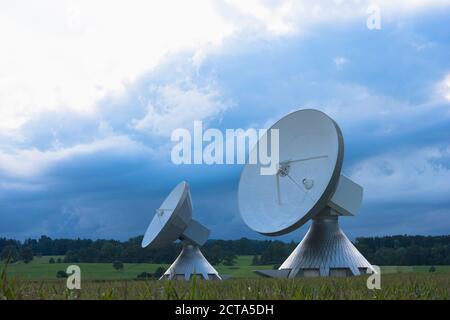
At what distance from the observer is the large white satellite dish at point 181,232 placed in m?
58.0

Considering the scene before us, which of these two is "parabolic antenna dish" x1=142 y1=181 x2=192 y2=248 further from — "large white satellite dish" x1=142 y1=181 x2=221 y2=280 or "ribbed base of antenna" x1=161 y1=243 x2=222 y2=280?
"ribbed base of antenna" x1=161 y1=243 x2=222 y2=280

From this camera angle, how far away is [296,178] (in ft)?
152

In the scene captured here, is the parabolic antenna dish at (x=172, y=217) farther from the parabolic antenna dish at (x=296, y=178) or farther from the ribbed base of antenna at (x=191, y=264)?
the parabolic antenna dish at (x=296, y=178)

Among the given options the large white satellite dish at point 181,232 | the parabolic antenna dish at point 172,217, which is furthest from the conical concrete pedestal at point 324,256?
the parabolic antenna dish at point 172,217

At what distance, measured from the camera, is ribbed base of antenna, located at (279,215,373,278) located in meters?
48.9

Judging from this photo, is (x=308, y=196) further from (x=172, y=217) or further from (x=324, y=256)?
(x=172, y=217)

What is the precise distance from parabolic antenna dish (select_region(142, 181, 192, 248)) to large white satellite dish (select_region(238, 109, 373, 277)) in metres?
9.28

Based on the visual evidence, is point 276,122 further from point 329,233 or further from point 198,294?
point 198,294

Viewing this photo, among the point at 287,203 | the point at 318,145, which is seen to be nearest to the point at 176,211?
the point at 287,203

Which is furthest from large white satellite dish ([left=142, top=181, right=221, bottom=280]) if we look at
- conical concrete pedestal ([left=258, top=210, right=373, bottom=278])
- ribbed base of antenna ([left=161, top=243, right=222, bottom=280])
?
conical concrete pedestal ([left=258, top=210, right=373, bottom=278])

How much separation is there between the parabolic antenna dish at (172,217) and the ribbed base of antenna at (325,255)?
12.5 meters
